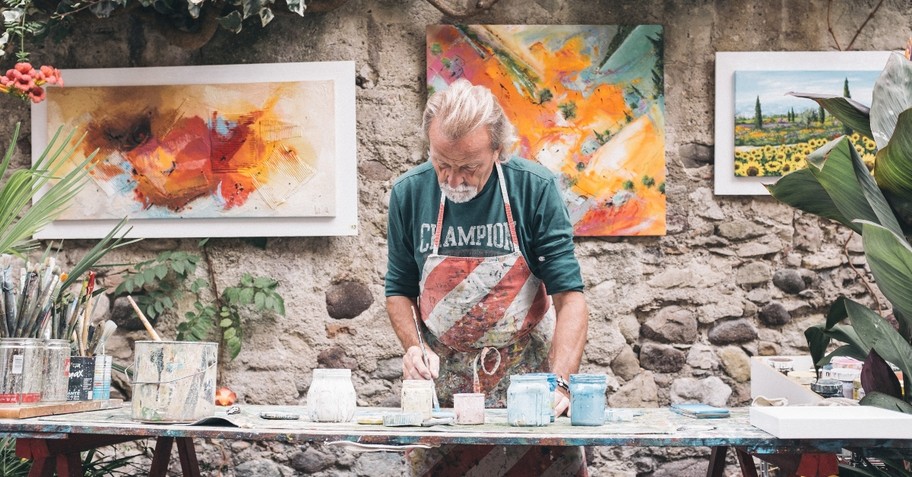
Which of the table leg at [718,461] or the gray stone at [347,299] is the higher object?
the gray stone at [347,299]

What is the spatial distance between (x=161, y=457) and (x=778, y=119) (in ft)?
10.3

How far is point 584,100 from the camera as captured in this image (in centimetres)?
429

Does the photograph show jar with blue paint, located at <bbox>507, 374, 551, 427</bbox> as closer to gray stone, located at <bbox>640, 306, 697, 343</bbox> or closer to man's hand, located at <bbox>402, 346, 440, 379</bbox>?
man's hand, located at <bbox>402, 346, 440, 379</bbox>

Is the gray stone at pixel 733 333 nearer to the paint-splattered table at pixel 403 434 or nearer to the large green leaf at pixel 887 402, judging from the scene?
the paint-splattered table at pixel 403 434

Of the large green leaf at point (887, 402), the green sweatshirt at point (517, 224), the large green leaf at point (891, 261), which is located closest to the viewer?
the large green leaf at point (891, 261)

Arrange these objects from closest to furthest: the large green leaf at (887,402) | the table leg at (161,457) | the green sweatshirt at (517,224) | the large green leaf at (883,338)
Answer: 1. the large green leaf at (887,402)
2. the large green leaf at (883,338)
3. the table leg at (161,457)
4. the green sweatshirt at (517,224)

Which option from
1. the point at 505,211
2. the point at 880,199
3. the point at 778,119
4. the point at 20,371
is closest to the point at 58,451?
the point at 20,371

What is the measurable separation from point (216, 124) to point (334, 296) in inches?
39.5

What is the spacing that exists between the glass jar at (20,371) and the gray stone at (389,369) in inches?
73.4

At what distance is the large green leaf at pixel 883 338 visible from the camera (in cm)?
244

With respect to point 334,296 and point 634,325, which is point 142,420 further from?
point 634,325

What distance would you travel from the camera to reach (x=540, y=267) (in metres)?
3.01

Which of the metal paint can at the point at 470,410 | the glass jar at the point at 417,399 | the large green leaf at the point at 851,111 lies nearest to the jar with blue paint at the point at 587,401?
the metal paint can at the point at 470,410

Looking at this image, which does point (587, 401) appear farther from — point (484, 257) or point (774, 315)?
point (774, 315)
